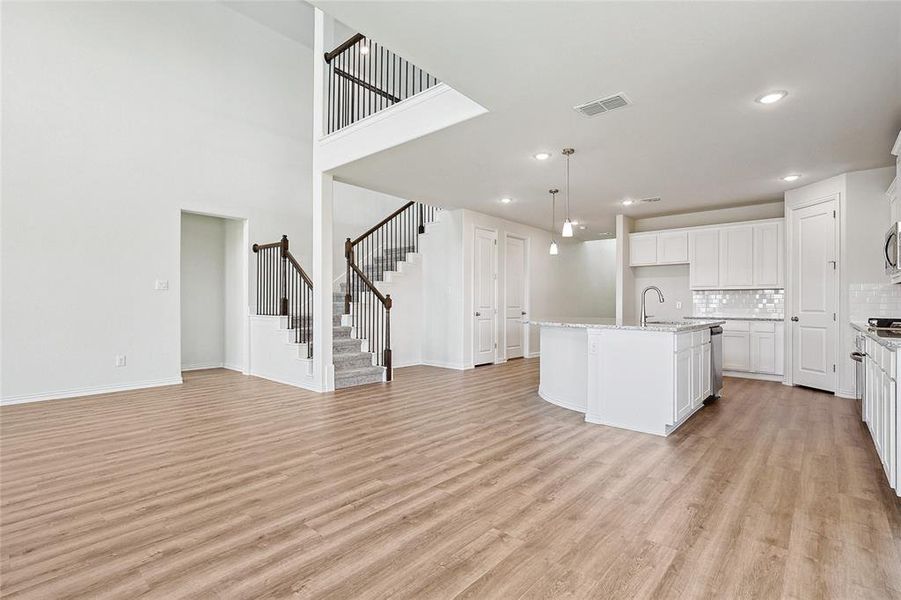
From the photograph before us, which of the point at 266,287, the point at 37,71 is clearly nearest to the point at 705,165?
the point at 266,287

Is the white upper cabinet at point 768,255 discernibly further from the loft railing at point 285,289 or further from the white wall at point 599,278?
the loft railing at point 285,289

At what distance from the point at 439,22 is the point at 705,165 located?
3803 millimetres

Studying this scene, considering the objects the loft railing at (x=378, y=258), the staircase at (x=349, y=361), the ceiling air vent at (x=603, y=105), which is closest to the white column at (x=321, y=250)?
the staircase at (x=349, y=361)

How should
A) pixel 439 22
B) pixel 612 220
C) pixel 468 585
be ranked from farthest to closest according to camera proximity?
1. pixel 612 220
2. pixel 439 22
3. pixel 468 585

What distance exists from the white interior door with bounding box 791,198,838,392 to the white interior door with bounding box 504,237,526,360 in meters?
4.27

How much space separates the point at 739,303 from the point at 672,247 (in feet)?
4.45

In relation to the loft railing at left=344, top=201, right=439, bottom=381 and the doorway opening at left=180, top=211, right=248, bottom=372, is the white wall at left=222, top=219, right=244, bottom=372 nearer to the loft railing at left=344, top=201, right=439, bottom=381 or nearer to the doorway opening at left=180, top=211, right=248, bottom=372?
the doorway opening at left=180, top=211, right=248, bottom=372

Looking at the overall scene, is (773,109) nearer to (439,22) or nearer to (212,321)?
(439,22)

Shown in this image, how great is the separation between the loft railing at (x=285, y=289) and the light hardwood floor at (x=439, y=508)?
6.55 ft

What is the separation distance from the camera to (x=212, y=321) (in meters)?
7.48

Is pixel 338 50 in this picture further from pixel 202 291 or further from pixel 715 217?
pixel 715 217

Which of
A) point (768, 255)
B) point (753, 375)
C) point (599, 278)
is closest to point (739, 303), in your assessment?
point (768, 255)

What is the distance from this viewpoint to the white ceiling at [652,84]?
7.82 ft

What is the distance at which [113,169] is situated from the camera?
5594 millimetres
